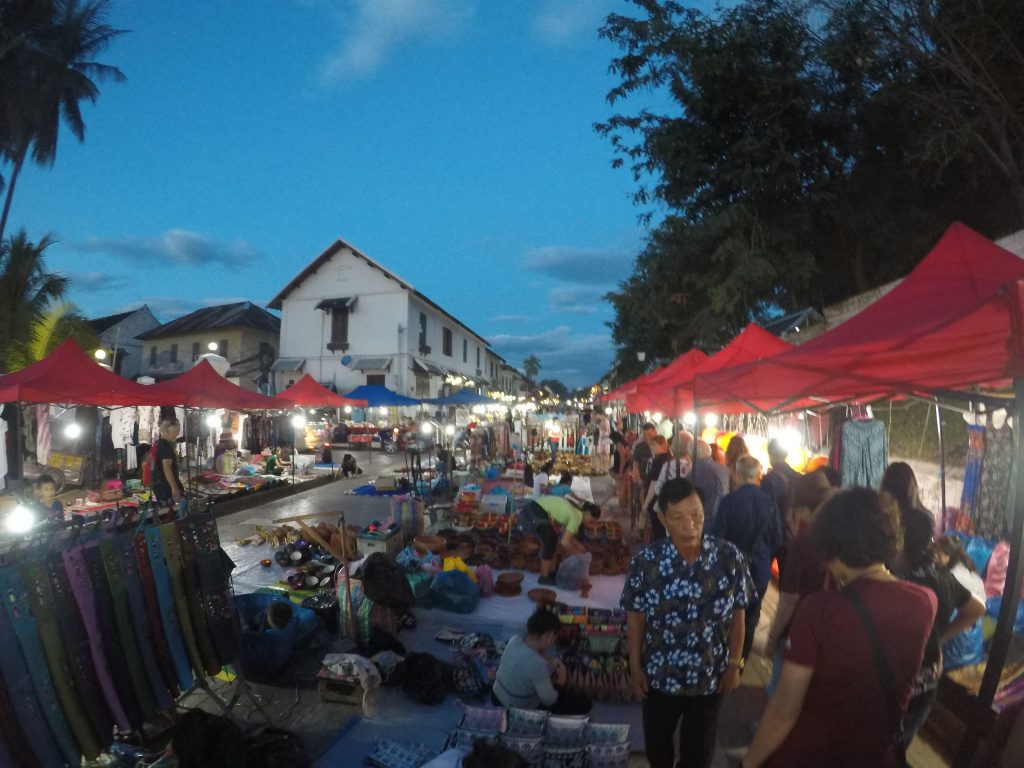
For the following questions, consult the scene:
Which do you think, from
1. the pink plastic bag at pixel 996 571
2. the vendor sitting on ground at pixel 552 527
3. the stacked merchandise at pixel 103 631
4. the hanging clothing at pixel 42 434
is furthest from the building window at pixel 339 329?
the pink plastic bag at pixel 996 571

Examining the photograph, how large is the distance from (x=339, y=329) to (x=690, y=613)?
28927mm

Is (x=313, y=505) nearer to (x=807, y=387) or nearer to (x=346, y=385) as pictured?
(x=807, y=387)

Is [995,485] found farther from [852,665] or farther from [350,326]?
[350,326]

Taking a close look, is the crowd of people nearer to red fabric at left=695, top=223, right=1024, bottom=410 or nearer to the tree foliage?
red fabric at left=695, top=223, right=1024, bottom=410

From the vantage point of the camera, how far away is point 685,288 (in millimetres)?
15570

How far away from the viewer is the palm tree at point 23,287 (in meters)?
16.7

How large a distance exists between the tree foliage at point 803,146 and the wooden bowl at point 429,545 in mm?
9041

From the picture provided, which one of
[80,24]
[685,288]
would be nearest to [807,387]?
[685,288]

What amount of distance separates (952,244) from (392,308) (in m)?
27.0

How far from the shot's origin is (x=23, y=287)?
1884cm

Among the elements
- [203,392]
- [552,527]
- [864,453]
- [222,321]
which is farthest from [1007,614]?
[222,321]

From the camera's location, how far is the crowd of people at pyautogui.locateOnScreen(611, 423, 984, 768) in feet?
6.10

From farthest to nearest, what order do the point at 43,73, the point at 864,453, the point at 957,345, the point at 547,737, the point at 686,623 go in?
the point at 43,73
the point at 864,453
the point at 547,737
the point at 957,345
the point at 686,623

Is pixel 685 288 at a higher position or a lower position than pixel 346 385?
higher
